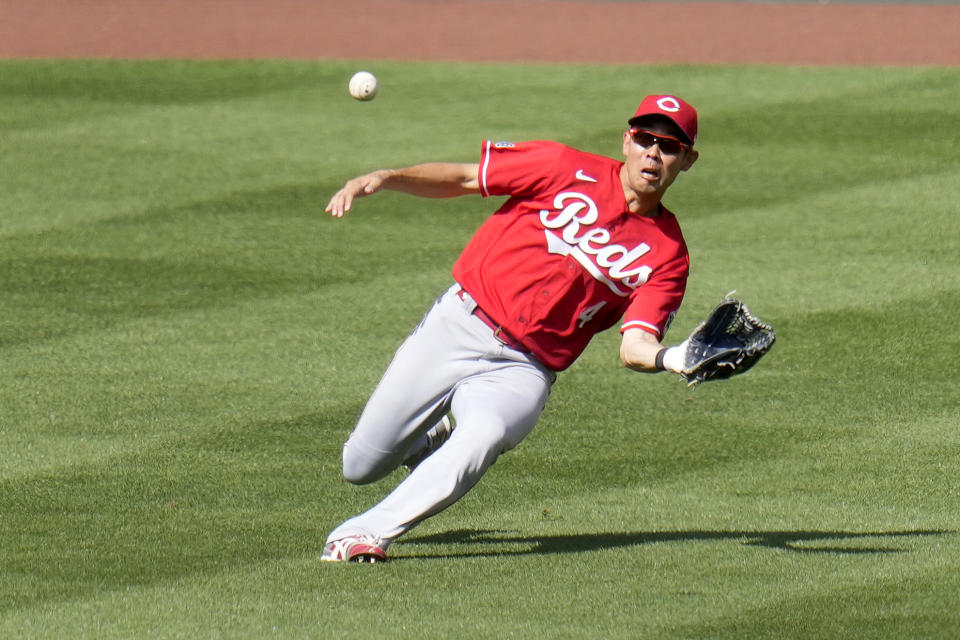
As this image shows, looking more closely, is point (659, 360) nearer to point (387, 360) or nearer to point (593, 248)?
point (593, 248)

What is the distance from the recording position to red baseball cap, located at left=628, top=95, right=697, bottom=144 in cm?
604

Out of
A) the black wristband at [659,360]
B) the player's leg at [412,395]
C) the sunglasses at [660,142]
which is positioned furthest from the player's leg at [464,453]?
the sunglasses at [660,142]

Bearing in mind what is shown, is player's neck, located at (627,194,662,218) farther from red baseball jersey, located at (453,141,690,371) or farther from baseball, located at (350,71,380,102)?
baseball, located at (350,71,380,102)

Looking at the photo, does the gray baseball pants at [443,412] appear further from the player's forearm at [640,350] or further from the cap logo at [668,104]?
the cap logo at [668,104]

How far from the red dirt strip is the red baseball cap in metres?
12.2

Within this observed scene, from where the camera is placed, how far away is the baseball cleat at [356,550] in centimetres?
591

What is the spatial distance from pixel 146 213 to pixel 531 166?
271 inches

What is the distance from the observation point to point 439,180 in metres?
6.23

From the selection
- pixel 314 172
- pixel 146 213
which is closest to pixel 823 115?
pixel 314 172

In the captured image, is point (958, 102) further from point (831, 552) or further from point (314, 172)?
point (831, 552)

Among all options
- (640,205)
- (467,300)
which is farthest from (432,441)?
(640,205)

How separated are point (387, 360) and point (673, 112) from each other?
3.60 metres

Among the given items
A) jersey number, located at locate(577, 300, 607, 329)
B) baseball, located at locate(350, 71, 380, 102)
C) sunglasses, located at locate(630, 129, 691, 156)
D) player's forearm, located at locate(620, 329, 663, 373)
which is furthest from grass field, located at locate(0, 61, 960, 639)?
sunglasses, located at locate(630, 129, 691, 156)

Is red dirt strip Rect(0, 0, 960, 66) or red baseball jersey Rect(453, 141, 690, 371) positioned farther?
red dirt strip Rect(0, 0, 960, 66)
